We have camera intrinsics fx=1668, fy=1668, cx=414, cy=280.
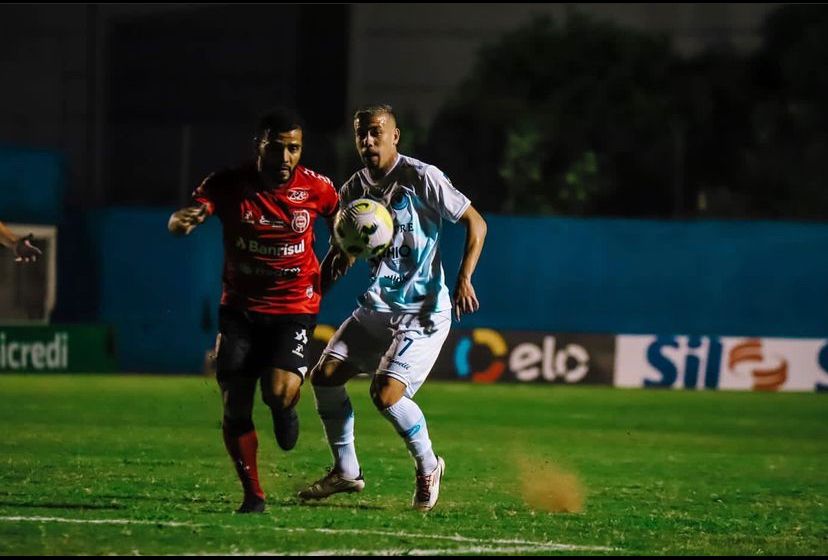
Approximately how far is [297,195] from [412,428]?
1531mm

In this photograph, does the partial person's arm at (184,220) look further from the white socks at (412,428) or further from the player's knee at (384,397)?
the white socks at (412,428)

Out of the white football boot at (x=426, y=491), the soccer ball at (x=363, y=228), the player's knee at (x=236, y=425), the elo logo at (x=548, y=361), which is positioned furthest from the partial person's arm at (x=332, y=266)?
the elo logo at (x=548, y=361)

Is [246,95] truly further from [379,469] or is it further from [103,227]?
[379,469]

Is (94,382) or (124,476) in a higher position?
(124,476)

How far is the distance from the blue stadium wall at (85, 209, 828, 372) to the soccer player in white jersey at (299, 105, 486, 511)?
1467 centimetres

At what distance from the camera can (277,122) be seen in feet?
30.4

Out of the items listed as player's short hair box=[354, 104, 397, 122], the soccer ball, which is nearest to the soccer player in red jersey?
the soccer ball

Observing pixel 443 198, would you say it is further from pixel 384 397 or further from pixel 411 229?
pixel 384 397

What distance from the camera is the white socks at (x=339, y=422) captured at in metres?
9.98

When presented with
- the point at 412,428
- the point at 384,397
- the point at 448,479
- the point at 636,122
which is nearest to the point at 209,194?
the point at 384,397

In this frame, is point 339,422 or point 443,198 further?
point 339,422

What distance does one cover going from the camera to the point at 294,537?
846 cm

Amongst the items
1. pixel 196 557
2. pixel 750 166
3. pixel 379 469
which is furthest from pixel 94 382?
pixel 750 166

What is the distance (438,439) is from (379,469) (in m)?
3.24
